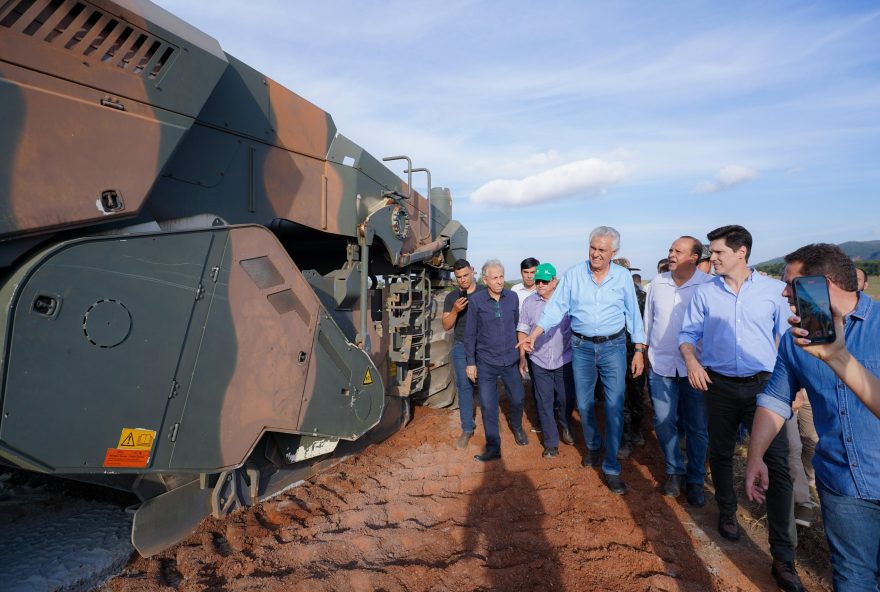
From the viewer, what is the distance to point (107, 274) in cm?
218

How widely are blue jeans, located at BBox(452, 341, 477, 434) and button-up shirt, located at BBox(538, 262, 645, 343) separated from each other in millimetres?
1266

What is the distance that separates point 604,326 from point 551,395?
1.12 metres

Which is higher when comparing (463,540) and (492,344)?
(492,344)

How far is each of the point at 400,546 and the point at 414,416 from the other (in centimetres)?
281

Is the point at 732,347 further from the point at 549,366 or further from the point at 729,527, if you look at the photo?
the point at 549,366

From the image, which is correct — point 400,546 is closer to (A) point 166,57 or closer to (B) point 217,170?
(B) point 217,170

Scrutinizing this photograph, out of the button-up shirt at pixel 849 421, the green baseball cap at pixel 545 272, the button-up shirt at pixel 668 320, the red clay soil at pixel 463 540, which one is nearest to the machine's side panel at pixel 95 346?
the red clay soil at pixel 463 540

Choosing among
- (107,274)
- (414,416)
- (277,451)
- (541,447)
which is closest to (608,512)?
(541,447)

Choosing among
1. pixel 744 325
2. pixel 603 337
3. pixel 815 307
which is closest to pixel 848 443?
pixel 815 307

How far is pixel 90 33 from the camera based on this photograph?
87.7 inches

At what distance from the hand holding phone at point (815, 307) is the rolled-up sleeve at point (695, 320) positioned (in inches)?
73.3

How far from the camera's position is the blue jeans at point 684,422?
3.70 meters

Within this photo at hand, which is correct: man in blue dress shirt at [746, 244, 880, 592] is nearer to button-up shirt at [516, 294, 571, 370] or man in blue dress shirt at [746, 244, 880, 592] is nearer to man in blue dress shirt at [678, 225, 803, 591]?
man in blue dress shirt at [678, 225, 803, 591]

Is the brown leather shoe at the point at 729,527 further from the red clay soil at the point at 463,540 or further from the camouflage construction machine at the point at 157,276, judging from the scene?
the camouflage construction machine at the point at 157,276
